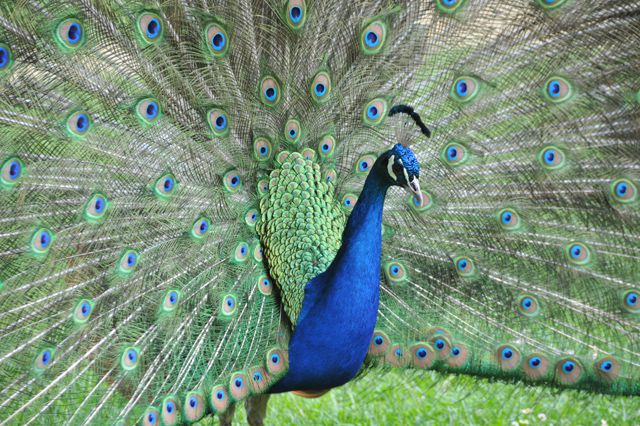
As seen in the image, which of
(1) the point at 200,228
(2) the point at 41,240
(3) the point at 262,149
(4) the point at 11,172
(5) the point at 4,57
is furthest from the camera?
(3) the point at 262,149

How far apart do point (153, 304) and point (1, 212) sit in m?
0.51

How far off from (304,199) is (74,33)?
2.95 feet

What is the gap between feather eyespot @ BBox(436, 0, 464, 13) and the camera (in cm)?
252

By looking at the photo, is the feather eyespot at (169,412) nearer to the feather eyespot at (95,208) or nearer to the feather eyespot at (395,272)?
the feather eyespot at (95,208)

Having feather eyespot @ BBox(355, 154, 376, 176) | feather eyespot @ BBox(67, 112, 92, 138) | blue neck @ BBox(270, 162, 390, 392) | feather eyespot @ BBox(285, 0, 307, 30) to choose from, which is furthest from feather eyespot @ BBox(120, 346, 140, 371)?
feather eyespot @ BBox(285, 0, 307, 30)

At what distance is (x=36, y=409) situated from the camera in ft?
7.55

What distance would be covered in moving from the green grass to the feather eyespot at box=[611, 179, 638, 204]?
1078mm

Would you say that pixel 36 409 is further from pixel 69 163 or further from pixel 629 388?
pixel 629 388

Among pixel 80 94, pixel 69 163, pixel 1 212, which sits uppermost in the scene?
pixel 80 94

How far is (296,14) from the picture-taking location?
248 centimetres

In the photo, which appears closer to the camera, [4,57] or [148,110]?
[4,57]

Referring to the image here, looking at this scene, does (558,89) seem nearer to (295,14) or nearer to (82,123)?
(295,14)

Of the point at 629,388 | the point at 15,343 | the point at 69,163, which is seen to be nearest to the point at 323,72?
the point at 69,163

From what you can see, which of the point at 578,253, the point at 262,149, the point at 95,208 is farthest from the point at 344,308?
the point at 578,253
